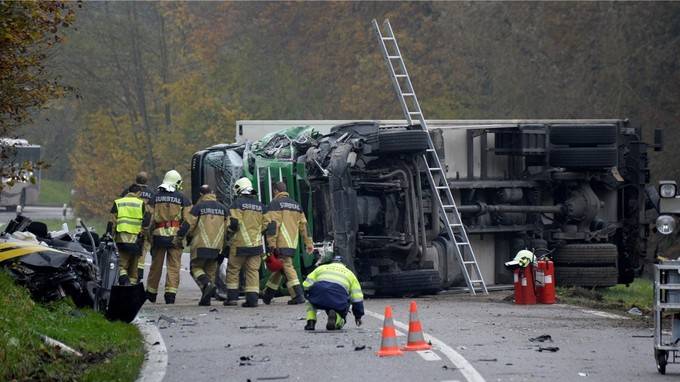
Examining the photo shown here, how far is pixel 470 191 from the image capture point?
22.7 m

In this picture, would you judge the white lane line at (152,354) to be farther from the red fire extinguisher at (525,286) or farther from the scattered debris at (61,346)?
the red fire extinguisher at (525,286)

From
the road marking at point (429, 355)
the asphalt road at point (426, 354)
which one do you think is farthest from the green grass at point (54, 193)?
the road marking at point (429, 355)

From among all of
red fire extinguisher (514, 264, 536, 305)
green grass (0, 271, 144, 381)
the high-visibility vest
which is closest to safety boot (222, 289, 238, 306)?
the high-visibility vest

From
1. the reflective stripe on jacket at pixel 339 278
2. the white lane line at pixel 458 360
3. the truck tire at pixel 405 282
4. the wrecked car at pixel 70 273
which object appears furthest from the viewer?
the truck tire at pixel 405 282

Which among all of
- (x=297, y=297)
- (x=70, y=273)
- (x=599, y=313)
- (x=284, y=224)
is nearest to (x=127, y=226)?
(x=284, y=224)

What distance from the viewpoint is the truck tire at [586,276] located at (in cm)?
2248

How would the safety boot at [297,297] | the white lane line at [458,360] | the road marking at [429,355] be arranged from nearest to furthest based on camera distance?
1. the white lane line at [458,360]
2. the road marking at [429,355]
3. the safety boot at [297,297]

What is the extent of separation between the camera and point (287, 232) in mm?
20125

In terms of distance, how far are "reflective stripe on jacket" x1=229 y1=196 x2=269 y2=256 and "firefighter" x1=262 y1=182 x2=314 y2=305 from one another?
0.50 feet

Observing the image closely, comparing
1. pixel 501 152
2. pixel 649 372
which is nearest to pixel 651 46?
pixel 501 152

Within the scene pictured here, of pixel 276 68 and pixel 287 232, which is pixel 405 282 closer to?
pixel 287 232

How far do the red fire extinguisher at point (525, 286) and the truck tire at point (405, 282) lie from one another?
4.93 feet

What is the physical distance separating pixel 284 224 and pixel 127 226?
2.18 metres

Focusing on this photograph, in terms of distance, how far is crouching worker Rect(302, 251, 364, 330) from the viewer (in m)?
15.2
